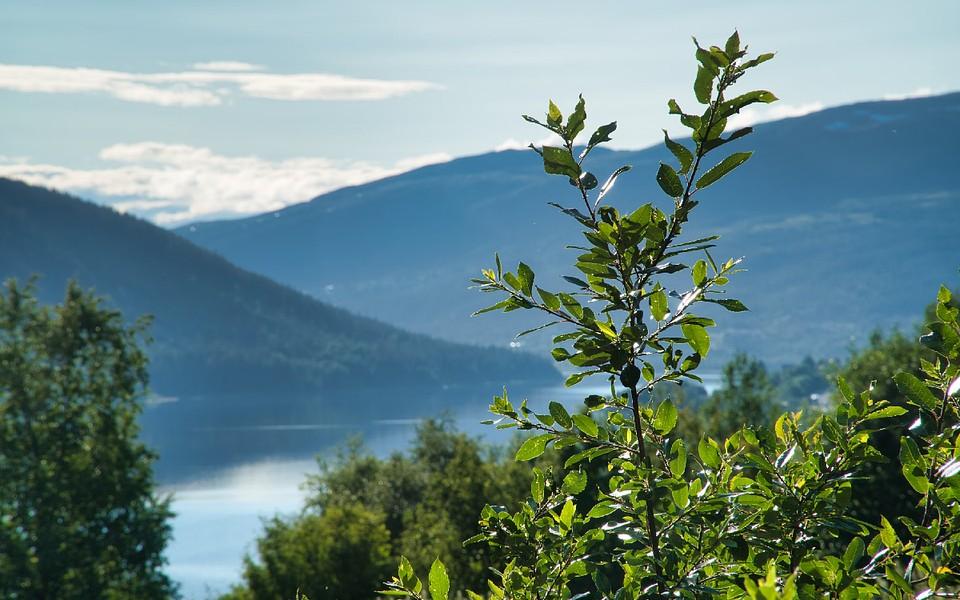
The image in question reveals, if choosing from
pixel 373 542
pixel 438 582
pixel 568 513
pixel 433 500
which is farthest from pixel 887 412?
pixel 433 500

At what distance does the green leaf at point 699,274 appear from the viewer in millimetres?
1608

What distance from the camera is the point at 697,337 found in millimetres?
1564

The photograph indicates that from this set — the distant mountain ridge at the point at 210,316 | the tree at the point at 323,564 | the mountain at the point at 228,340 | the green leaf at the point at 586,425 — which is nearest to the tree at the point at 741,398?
the tree at the point at 323,564

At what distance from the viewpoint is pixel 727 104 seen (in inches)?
59.6

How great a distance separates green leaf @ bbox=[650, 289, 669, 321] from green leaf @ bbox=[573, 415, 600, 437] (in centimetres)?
22

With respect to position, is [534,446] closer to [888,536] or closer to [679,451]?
[679,451]

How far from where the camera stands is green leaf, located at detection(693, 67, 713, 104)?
4.90 feet

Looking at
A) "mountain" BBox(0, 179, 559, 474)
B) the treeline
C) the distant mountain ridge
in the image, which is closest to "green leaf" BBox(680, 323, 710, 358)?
the treeline

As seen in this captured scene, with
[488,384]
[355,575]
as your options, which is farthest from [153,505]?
[488,384]

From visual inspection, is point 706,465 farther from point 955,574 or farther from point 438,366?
point 438,366

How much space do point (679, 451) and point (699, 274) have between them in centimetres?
32

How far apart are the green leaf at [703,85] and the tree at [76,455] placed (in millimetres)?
18453

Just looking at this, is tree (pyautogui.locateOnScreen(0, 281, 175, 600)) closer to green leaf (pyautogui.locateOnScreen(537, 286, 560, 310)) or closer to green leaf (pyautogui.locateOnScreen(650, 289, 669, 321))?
green leaf (pyautogui.locateOnScreen(537, 286, 560, 310))

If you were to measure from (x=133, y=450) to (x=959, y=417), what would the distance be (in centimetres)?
1922
